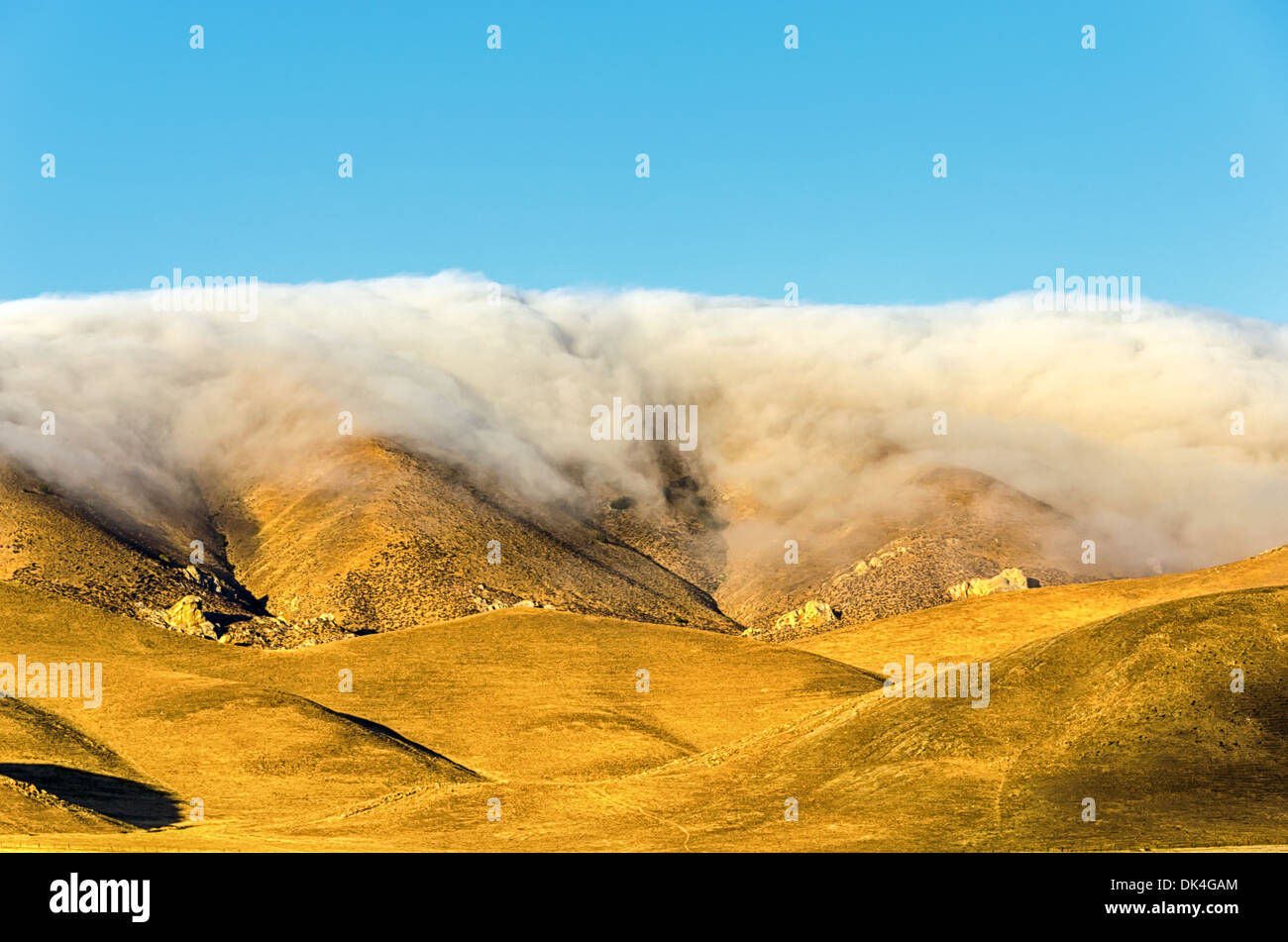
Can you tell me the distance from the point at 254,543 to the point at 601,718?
3504 inches

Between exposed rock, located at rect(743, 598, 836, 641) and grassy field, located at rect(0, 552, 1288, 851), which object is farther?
exposed rock, located at rect(743, 598, 836, 641)

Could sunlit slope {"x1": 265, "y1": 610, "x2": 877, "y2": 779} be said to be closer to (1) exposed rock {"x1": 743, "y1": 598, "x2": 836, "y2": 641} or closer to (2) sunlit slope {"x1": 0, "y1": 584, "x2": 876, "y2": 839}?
(2) sunlit slope {"x1": 0, "y1": 584, "x2": 876, "y2": 839}

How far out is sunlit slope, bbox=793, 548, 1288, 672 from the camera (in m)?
107

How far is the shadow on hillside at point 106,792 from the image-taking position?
6203 centimetres

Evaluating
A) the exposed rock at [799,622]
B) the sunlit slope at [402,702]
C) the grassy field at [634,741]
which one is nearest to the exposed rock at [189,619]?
the grassy field at [634,741]

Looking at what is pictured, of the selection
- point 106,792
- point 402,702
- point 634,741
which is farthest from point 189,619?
point 106,792

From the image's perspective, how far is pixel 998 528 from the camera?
174 m

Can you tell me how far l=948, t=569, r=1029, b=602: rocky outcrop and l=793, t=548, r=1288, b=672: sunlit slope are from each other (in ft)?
77.0

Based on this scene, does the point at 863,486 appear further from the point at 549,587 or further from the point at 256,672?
the point at 256,672

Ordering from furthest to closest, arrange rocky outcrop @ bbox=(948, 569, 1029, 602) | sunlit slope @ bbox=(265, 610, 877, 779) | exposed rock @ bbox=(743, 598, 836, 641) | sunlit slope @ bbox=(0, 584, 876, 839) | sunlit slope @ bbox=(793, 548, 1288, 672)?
exposed rock @ bbox=(743, 598, 836, 641) < rocky outcrop @ bbox=(948, 569, 1029, 602) < sunlit slope @ bbox=(793, 548, 1288, 672) < sunlit slope @ bbox=(265, 610, 877, 779) < sunlit slope @ bbox=(0, 584, 876, 839)

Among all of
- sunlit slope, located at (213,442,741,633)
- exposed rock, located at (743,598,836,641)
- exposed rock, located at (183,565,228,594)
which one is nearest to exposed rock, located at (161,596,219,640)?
sunlit slope, located at (213,442,741,633)

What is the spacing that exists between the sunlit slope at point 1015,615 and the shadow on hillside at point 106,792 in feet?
190

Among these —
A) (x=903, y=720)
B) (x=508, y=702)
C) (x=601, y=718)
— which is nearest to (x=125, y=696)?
(x=508, y=702)
